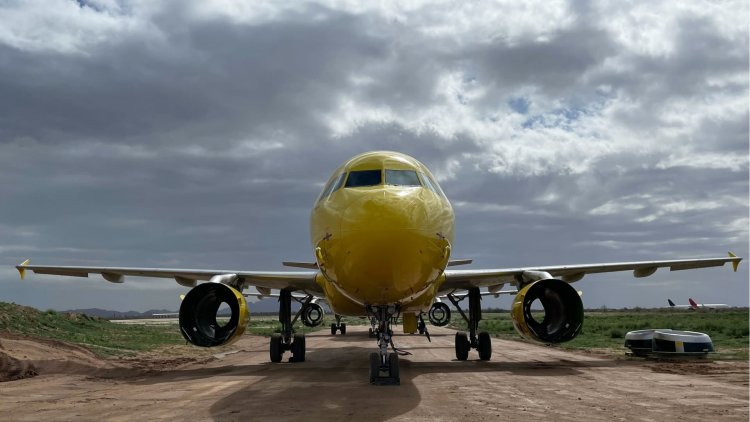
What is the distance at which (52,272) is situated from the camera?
16.9m

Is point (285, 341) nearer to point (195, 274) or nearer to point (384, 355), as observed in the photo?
point (195, 274)

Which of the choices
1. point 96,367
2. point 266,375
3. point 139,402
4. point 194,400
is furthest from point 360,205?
point 96,367

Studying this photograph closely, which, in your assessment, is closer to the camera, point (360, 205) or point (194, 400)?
point (360, 205)

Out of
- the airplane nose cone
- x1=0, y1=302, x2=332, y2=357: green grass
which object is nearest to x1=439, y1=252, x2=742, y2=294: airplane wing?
the airplane nose cone

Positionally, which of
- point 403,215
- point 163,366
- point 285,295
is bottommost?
point 163,366

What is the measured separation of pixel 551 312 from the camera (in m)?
12.9

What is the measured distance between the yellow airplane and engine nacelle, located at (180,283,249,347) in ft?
0.07

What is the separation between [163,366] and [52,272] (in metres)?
4.41

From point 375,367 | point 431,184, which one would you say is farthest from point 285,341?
point 431,184

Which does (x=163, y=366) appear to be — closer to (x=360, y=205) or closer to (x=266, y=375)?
(x=266, y=375)

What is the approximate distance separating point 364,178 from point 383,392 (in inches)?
151

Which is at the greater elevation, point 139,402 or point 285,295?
point 285,295

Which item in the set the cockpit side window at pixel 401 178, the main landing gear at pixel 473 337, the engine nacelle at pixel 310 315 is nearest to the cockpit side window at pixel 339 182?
the cockpit side window at pixel 401 178

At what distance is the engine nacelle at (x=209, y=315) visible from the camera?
12.5m
